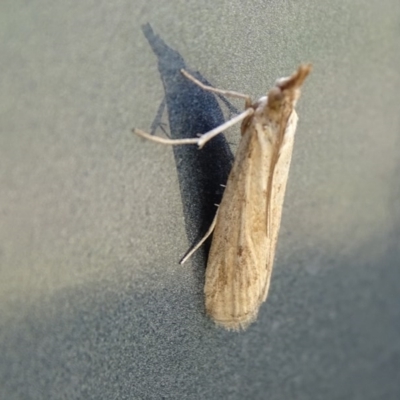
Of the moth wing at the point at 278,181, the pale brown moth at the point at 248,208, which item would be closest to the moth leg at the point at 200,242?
Answer: the pale brown moth at the point at 248,208

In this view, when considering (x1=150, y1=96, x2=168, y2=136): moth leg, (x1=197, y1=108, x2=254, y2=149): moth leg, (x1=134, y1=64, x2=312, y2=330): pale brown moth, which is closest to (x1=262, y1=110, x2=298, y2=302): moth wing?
(x1=134, y1=64, x2=312, y2=330): pale brown moth

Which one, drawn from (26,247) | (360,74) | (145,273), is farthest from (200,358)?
(360,74)

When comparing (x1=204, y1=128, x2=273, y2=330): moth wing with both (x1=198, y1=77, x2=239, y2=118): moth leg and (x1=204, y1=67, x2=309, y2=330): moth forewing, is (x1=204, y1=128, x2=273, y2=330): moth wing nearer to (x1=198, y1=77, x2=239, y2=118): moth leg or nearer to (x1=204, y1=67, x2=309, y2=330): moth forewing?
(x1=204, y1=67, x2=309, y2=330): moth forewing

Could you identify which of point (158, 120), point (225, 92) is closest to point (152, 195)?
point (158, 120)

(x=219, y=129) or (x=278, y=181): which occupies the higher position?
(x=219, y=129)

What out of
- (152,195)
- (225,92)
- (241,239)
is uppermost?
(225,92)

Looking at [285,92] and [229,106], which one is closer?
[285,92]

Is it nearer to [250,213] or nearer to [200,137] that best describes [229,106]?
[200,137]
